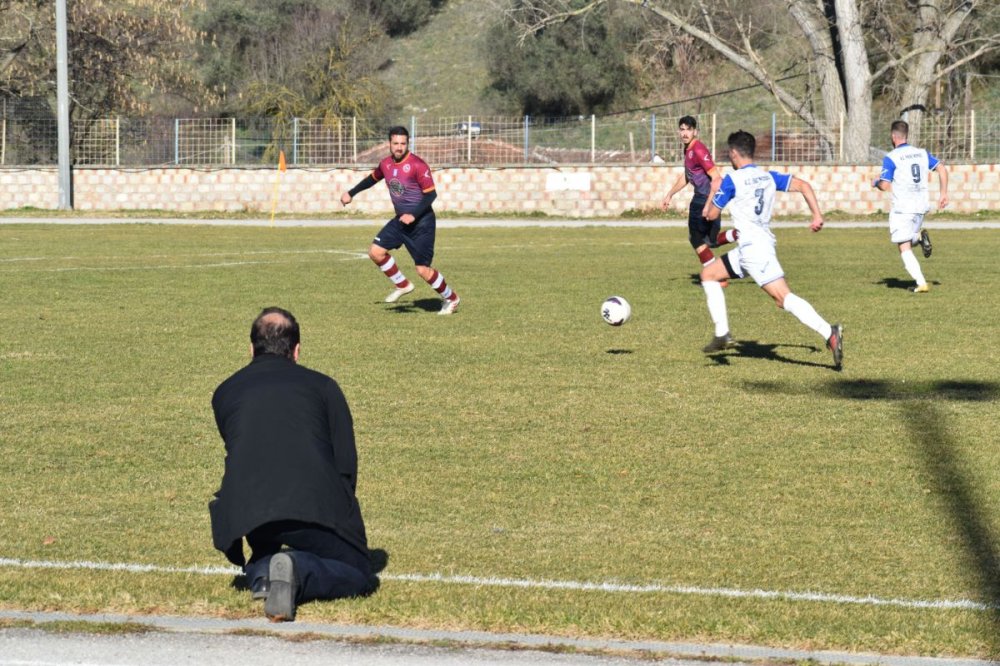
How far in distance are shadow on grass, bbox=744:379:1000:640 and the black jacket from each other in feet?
8.15

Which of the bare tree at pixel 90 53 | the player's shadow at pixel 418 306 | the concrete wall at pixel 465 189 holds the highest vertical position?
the bare tree at pixel 90 53

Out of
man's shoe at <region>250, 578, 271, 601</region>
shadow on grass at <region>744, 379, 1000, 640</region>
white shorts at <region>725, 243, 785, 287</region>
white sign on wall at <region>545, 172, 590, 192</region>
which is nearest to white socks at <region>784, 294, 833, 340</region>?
white shorts at <region>725, 243, 785, 287</region>

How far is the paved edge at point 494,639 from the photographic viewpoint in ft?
17.5

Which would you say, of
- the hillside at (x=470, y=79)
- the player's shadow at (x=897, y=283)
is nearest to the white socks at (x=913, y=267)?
the player's shadow at (x=897, y=283)

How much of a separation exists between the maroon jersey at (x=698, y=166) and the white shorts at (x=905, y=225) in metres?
2.44

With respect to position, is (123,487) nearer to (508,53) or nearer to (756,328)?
(756,328)

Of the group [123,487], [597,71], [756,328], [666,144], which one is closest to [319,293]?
[756,328]

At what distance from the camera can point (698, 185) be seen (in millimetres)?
18406

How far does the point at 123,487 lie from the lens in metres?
8.19

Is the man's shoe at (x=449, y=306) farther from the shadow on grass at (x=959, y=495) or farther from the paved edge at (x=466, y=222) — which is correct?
the paved edge at (x=466, y=222)

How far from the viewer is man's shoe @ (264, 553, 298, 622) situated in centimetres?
562

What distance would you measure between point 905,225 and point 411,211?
20.6 ft

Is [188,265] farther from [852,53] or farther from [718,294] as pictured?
[852,53]

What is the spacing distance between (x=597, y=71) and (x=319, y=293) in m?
50.5
